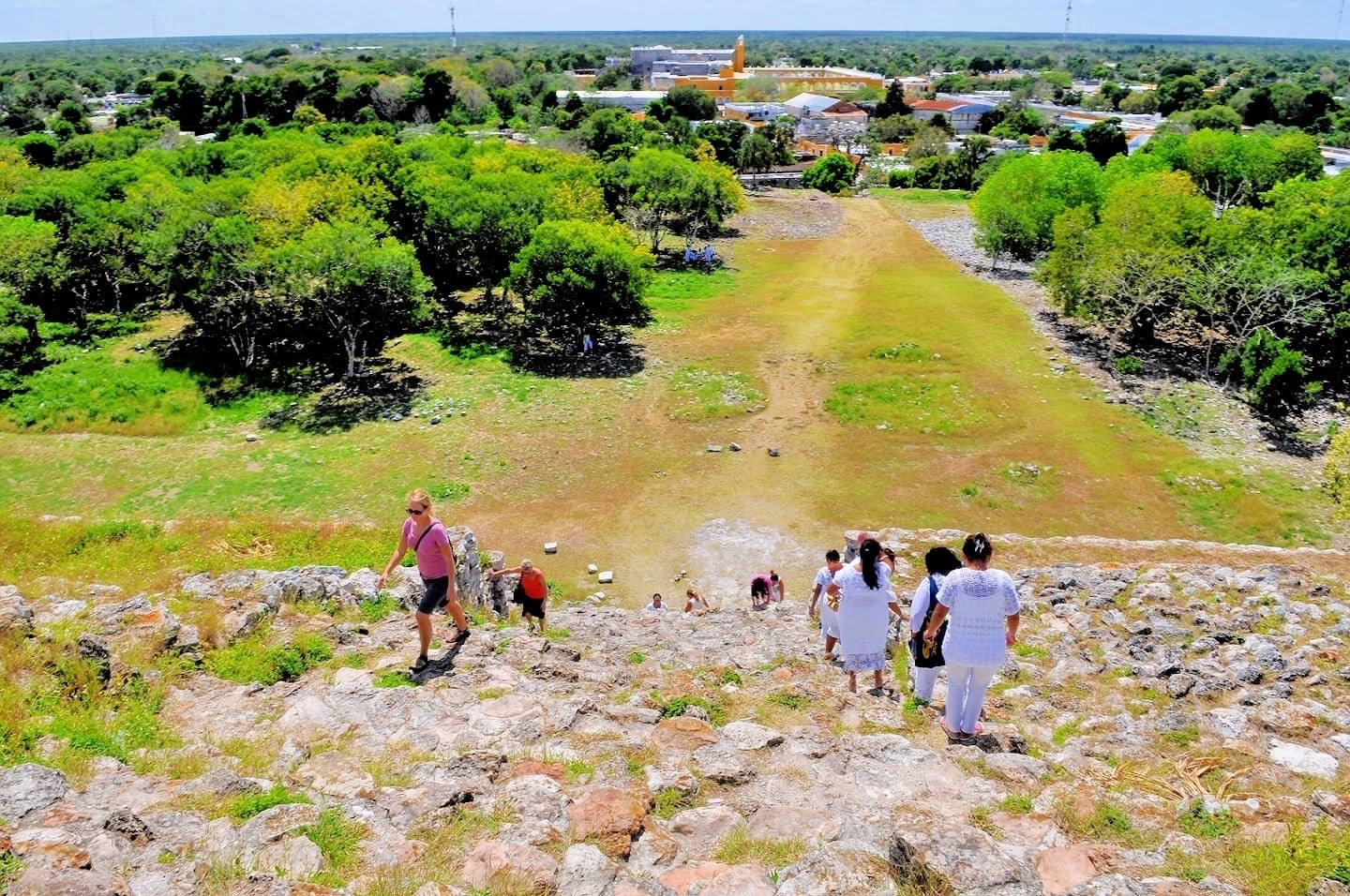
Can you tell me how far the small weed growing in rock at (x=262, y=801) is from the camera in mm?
6441

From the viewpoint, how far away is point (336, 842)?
6121 mm

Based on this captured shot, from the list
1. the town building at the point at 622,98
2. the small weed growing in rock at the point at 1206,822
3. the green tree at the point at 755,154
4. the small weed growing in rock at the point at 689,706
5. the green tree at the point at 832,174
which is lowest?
the small weed growing in rock at the point at 689,706

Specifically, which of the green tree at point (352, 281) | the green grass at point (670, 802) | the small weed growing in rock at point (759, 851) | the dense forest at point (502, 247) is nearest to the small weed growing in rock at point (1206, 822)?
the small weed growing in rock at point (759, 851)

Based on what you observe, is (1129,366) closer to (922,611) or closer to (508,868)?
(922,611)

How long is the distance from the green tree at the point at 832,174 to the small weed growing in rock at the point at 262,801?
65651mm

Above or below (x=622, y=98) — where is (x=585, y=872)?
below

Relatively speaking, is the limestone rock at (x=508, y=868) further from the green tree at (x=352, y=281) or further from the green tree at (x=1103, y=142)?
the green tree at (x=1103, y=142)

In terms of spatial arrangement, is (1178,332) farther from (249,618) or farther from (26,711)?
(26,711)

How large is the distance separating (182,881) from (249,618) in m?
5.78

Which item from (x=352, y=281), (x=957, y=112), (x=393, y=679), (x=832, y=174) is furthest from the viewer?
(x=957, y=112)

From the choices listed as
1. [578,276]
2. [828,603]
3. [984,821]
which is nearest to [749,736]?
[984,821]

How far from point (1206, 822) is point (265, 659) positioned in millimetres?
9788

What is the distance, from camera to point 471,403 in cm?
2670

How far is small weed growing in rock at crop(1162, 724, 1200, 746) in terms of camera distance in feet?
30.0
